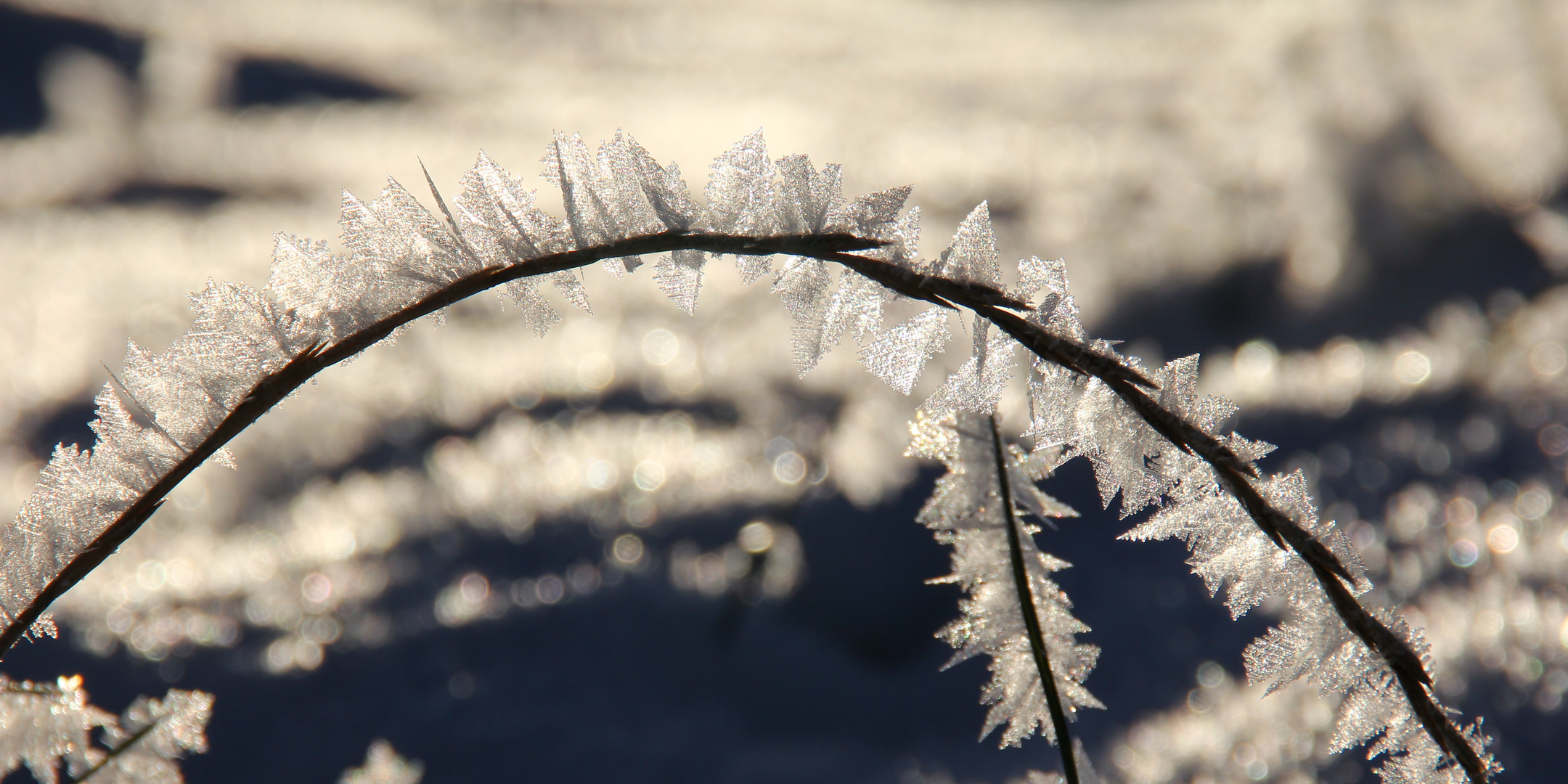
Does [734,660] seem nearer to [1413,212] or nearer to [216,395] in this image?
[216,395]

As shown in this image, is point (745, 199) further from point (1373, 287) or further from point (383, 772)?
point (1373, 287)

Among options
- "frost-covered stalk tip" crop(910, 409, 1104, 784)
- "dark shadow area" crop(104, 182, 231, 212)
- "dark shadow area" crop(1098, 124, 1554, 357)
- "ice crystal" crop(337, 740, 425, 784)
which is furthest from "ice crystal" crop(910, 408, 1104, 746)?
"dark shadow area" crop(104, 182, 231, 212)

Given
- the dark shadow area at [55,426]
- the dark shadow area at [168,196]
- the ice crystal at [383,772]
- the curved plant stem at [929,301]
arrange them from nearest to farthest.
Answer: the curved plant stem at [929,301] < the ice crystal at [383,772] < the dark shadow area at [55,426] < the dark shadow area at [168,196]

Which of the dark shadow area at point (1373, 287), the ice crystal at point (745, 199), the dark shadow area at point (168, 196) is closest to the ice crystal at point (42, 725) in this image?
the ice crystal at point (745, 199)

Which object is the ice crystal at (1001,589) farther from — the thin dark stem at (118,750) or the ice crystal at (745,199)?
the thin dark stem at (118,750)

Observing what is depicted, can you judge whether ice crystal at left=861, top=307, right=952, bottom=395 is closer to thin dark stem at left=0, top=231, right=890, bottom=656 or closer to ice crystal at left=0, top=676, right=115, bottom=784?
thin dark stem at left=0, top=231, right=890, bottom=656

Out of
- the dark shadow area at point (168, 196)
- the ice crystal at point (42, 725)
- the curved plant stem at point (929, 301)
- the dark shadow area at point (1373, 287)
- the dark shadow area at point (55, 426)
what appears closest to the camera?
the curved plant stem at point (929, 301)
